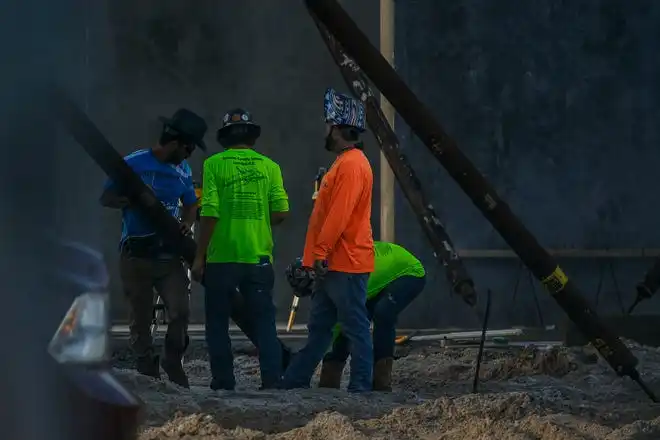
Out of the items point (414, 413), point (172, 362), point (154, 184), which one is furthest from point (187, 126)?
point (414, 413)

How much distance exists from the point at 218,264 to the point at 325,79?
6.11m

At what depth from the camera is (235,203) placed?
805 centimetres

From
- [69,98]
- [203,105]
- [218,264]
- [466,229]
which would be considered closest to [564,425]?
[218,264]

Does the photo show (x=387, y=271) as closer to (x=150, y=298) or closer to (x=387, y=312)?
(x=387, y=312)

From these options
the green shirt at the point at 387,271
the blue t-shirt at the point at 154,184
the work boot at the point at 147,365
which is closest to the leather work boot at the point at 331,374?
the green shirt at the point at 387,271

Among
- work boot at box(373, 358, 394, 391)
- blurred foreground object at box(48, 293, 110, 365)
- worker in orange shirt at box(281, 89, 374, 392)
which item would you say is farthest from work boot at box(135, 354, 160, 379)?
blurred foreground object at box(48, 293, 110, 365)

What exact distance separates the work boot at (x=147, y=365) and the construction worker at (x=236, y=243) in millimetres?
361

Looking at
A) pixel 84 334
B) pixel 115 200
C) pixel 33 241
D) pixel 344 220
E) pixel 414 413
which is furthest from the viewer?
pixel 115 200

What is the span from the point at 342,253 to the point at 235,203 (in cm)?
78

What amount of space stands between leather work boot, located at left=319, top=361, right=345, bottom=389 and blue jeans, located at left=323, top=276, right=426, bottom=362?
0.03m

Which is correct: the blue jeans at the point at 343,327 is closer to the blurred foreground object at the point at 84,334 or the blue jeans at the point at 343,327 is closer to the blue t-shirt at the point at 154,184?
the blue t-shirt at the point at 154,184

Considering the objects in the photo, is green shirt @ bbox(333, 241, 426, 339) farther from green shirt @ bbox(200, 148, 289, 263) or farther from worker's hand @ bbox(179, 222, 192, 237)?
Result: worker's hand @ bbox(179, 222, 192, 237)

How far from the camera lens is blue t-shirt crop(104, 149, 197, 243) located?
26.9 ft

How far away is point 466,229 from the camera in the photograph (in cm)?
1348
